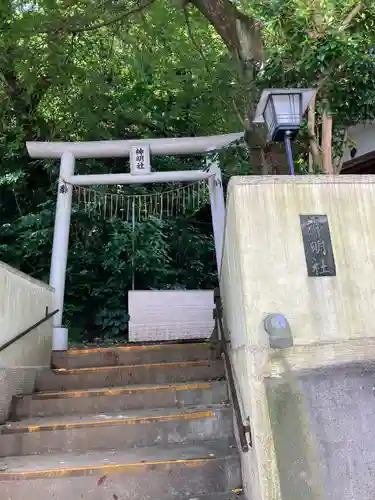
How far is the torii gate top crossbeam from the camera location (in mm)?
7023

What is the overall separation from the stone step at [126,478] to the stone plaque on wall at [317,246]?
64.4 inches

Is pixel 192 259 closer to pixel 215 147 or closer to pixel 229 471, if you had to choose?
pixel 215 147

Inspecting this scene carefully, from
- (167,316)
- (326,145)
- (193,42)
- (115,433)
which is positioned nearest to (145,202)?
(167,316)

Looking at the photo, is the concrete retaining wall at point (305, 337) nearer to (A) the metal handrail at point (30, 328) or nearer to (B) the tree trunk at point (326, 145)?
(B) the tree trunk at point (326, 145)

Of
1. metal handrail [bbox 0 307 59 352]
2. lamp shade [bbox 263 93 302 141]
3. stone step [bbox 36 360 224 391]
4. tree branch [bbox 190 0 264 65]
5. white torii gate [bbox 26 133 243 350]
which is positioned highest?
tree branch [bbox 190 0 264 65]

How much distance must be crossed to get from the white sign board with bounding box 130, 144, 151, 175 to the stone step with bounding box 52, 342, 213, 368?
2.98 metres

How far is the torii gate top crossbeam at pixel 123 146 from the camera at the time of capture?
7023mm

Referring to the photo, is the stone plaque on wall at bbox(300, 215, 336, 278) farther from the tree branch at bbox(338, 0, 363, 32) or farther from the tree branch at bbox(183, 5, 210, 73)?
the tree branch at bbox(183, 5, 210, 73)

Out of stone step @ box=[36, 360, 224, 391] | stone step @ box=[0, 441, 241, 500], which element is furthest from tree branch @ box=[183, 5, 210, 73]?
stone step @ box=[0, 441, 241, 500]

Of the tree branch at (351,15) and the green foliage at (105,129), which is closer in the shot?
the tree branch at (351,15)

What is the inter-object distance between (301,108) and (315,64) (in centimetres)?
93

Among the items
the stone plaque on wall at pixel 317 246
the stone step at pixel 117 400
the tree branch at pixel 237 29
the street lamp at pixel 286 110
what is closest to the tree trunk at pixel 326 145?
the street lamp at pixel 286 110

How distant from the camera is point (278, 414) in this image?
238cm

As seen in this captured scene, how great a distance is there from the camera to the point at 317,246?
8.55 feet
